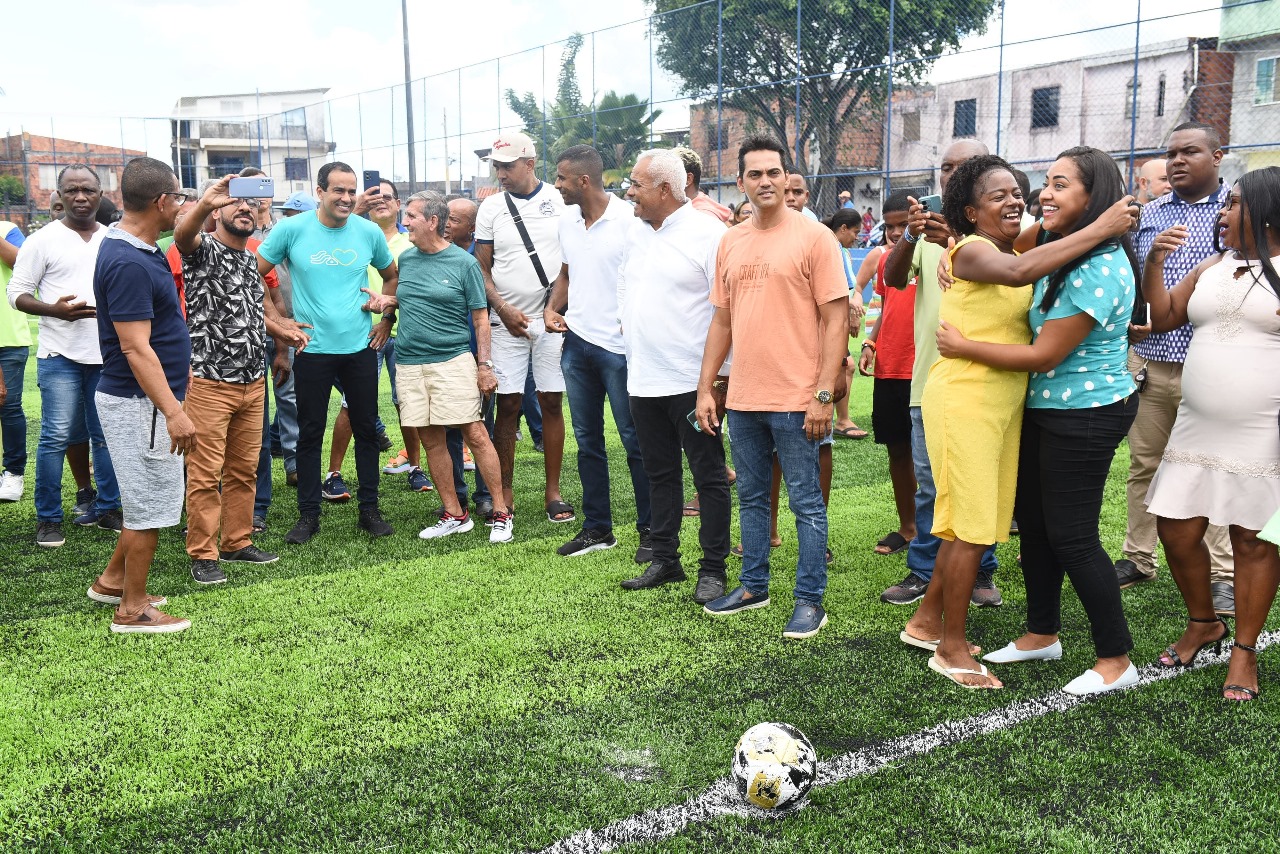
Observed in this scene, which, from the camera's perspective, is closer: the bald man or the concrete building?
the bald man

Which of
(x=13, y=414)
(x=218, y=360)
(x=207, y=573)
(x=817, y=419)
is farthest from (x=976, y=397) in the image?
(x=13, y=414)

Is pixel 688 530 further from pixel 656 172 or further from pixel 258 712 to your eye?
pixel 258 712

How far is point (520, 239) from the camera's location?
20.8 ft

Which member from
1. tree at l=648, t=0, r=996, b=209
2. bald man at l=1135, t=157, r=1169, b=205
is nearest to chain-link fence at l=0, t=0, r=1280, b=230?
tree at l=648, t=0, r=996, b=209

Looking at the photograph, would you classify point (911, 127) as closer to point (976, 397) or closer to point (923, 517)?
point (923, 517)

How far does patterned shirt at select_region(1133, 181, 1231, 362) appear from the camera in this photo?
493cm

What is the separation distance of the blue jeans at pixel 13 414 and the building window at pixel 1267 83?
19465 millimetres

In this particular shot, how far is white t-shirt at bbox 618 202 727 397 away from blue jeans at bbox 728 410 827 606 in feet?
1.56

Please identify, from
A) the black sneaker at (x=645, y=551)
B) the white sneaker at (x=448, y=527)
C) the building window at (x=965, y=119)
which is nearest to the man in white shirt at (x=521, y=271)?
the white sneaker at (x=448, y=527)

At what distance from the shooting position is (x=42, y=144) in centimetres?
3728

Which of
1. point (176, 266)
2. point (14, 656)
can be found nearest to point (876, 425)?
point (176, 266)

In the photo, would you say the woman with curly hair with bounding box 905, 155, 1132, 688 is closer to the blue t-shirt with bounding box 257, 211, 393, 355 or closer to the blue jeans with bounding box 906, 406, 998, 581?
the blue jeans with bounding box 906, 406, 998, 581

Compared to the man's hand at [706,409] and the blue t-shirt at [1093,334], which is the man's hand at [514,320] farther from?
the blue t-shirt at [1093,334]

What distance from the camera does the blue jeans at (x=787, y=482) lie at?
4512mm
